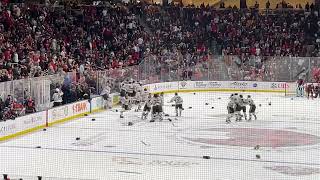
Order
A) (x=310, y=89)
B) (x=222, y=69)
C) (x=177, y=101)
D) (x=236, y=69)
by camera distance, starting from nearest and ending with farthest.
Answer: (x=177, y=101), (x=310, y=89), (x=222, y=69), (x=236, y=69)

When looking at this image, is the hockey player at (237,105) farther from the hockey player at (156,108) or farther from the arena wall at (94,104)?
the arena wall at (94,104)

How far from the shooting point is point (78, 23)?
26391 millimetres

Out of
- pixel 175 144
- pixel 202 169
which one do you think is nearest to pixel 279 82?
pixel 175 144

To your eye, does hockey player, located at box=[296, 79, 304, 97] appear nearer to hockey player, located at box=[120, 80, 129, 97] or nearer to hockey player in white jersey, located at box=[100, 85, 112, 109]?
hockey player, located at box=[120, 80, 129, 97]

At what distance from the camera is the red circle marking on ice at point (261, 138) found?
14.2 metres

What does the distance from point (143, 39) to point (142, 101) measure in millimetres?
8122

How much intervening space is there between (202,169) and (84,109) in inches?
337

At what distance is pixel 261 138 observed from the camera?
15.0m

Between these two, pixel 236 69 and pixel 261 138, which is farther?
pixel 236 69

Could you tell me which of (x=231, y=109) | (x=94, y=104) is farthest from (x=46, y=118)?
(x=231, y=109)

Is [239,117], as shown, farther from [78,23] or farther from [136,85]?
[78,23]

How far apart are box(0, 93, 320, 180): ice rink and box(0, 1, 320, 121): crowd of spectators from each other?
2997 millimetres

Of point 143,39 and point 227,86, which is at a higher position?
point 143,39

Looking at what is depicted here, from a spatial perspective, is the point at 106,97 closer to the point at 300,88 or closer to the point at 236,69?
the point at 236,69
